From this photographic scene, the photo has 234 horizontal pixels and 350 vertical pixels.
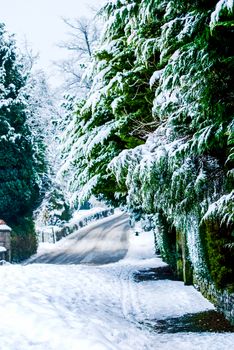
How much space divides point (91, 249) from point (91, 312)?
67.2ft

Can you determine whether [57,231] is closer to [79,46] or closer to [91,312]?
[79,46]

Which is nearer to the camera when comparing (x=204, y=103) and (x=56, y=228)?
(x=204, y=103)

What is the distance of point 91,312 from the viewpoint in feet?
27.0

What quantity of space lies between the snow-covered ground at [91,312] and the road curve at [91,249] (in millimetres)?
10246

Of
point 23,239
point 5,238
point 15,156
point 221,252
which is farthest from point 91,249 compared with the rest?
point 221,252

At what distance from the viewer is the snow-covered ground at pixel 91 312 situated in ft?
18.5

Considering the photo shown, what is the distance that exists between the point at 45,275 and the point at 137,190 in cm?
546

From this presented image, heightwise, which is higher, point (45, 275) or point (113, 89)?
point (113, 89)

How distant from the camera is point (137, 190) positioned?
27.8 feet

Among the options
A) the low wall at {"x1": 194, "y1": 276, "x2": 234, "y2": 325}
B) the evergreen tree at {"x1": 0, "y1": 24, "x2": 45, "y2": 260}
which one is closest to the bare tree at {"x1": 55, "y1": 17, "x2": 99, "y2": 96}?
the evergreen tree at {"x1": 0, "y1": 24, "x2": 45, "y2": 260}

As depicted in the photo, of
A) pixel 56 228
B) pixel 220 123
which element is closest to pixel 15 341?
pixel 220 123

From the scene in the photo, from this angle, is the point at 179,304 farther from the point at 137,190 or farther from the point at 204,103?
the point at 204,103

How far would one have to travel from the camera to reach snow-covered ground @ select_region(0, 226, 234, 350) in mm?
5648

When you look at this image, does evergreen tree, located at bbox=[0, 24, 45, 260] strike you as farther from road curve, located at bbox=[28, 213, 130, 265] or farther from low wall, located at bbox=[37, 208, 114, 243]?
low wall, located at bbox=[37, 208, 114, 243]
